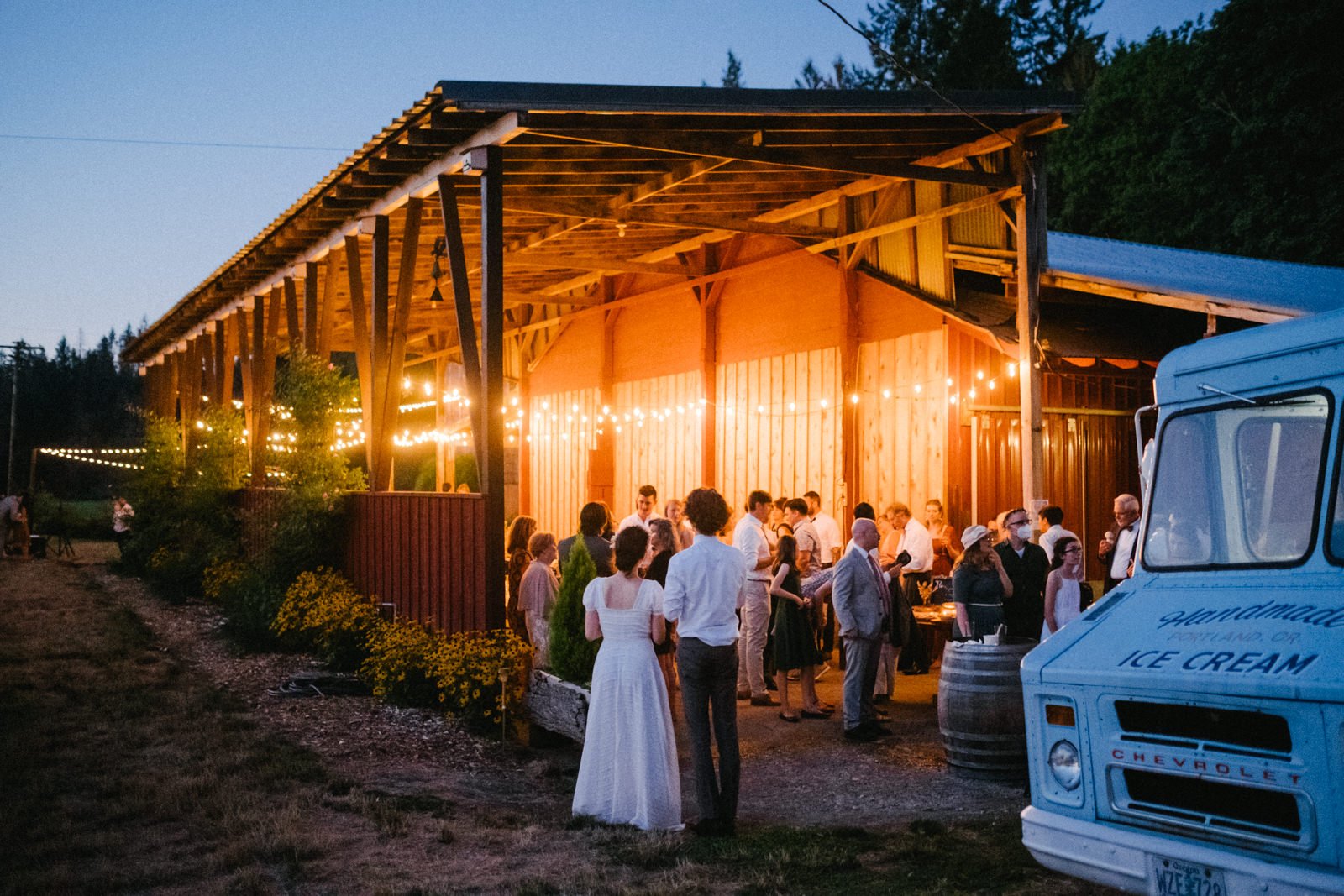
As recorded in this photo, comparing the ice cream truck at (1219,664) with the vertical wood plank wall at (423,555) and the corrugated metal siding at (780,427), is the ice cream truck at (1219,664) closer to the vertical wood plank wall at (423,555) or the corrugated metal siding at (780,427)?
the vertical wood plank wall at (423,555)

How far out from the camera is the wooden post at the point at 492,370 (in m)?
9.23

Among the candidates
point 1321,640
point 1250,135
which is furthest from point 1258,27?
point 1321,640

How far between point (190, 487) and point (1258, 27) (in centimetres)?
2151

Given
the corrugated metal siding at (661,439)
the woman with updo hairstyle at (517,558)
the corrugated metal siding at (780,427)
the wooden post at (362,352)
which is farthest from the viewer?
the corrugated metal siding at (661,439)

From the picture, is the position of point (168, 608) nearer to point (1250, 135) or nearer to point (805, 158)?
point (805, 158)

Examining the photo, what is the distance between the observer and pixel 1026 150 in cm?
1103

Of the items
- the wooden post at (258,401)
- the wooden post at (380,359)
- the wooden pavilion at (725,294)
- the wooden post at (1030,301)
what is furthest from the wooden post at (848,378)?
the wooden post at (258,401)

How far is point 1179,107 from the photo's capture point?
28328mm

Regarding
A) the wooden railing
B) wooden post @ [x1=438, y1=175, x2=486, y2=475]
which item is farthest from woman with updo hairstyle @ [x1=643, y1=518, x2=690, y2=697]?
wooden post @ [x1=438, y1=175, x2=486, y2=475]

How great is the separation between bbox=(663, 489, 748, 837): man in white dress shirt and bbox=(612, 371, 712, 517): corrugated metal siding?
10.8 metres

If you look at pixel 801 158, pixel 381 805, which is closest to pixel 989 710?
pixel 381 805

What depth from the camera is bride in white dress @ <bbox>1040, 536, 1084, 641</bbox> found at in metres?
7.63

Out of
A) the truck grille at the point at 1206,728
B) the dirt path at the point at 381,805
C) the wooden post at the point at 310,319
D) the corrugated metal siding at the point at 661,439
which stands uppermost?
A: the wooden post at the point at 310,319

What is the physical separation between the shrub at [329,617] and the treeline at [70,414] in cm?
4258
